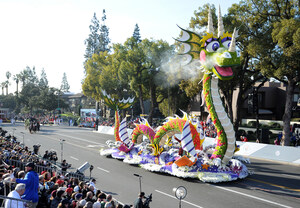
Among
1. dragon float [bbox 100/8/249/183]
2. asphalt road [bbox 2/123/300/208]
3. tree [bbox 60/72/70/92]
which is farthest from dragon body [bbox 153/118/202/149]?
tree [bbox 60/72/70/92]

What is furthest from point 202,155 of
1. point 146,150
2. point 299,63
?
point 299,63

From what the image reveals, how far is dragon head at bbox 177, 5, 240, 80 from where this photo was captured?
1428 cm

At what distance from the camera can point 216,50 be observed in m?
15.1

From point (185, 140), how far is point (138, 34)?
55.8 m

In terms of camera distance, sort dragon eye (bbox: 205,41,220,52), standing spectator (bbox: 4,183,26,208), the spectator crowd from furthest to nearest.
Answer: dragon eye (bbox: 205,41,220,52) < the spectator crowd < standing spectator (bbox: 4,183,26,208)

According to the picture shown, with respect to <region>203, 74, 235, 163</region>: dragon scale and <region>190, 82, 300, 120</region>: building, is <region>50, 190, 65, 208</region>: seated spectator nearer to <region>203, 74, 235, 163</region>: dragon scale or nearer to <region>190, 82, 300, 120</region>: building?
<region>203, 74, 235, 163</region>: dragon scale

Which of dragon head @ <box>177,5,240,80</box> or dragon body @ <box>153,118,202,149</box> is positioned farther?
dragon body @ <box>153,118,202,149</box>

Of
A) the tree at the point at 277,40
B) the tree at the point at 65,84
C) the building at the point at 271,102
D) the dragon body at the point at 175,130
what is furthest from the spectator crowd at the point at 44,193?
the tree at the point at 65,84

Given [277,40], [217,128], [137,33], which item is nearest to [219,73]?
[217,128]

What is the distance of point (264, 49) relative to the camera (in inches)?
855

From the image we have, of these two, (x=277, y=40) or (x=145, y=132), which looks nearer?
(x=145, y=132)

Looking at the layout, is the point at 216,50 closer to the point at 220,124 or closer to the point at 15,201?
the point at 220,124


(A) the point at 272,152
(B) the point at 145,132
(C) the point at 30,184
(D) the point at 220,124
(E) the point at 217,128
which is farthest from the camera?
(A) the point at 272,152

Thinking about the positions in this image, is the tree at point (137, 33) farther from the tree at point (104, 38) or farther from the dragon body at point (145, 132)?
the dragon body at point (145, 132)
